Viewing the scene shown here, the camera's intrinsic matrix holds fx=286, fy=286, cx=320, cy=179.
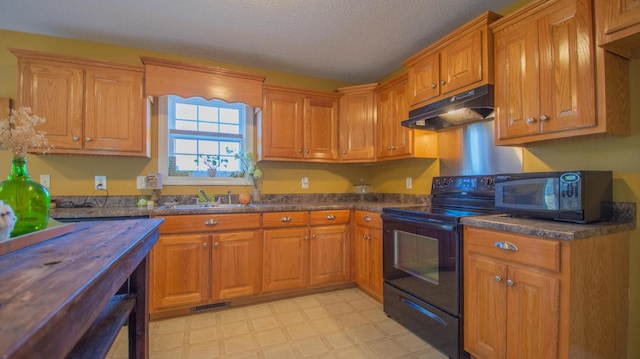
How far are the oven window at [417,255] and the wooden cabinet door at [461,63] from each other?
1138 millimetres

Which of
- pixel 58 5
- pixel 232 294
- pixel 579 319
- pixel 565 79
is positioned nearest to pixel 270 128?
pixel 232 294

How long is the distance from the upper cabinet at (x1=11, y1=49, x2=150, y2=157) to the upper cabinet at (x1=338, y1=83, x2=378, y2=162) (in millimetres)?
1992

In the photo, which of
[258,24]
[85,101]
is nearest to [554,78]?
[258,24]

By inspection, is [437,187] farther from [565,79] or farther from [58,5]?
[58,5]

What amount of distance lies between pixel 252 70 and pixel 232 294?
2341mm

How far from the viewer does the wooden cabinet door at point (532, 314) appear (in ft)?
4.42

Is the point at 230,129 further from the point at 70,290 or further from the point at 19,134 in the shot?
the point at 70,290

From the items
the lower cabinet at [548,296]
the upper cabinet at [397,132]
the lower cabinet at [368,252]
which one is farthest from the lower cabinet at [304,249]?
the lower cabinet at [548,296]

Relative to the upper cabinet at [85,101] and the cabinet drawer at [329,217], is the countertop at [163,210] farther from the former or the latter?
the upper cabinet at [85,101]

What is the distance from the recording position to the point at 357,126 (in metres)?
3.25

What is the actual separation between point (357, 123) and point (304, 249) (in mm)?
1511

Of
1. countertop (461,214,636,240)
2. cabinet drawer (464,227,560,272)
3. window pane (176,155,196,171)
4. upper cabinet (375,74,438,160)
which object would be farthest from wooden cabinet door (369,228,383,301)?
window pane (176,155,196,171)

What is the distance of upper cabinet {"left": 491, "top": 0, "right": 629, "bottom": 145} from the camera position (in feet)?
4.78

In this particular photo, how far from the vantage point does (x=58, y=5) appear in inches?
84.2
